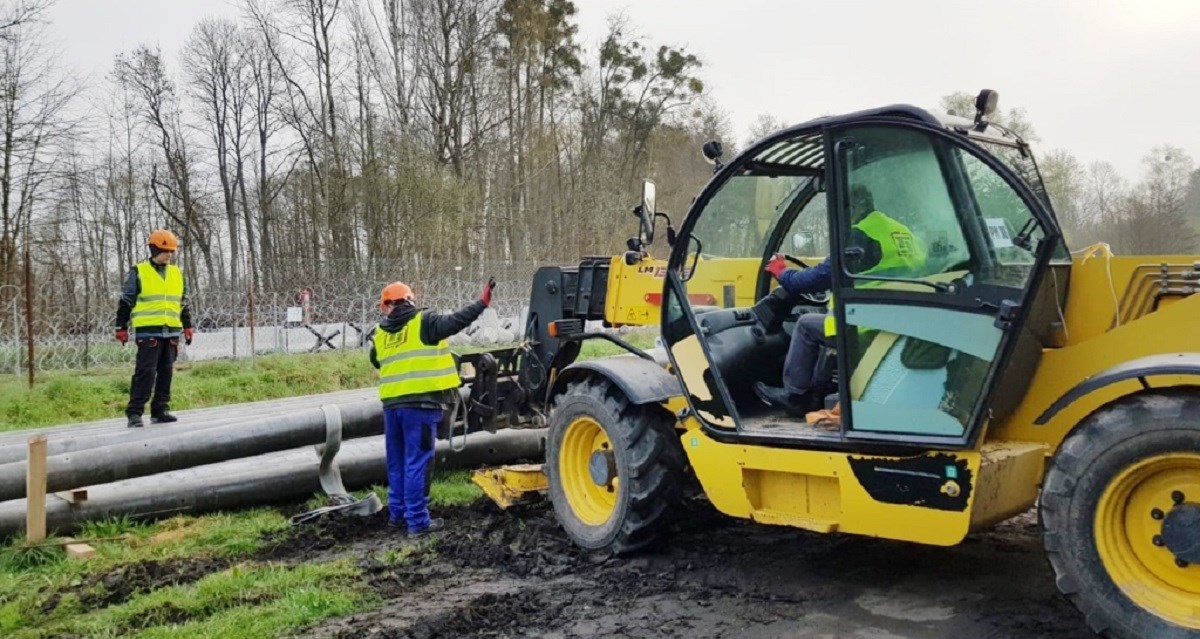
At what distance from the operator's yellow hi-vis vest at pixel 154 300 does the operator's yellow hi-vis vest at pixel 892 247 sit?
664 centimetres

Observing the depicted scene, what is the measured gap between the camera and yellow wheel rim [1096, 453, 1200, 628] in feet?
12.1

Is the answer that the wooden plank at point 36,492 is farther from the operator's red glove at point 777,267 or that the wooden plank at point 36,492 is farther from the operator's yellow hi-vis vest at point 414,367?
the operator's red glove at point 777,267

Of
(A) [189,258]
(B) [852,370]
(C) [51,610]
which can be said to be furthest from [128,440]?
(A) [189,258]

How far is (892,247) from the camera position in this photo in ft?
14.8

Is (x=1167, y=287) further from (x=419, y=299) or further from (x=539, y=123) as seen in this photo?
(x=539, y=123)

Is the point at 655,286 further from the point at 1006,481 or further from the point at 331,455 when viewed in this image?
the point at 331,455

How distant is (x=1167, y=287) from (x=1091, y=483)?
1.08m

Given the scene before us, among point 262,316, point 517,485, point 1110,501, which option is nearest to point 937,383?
point 1110,501

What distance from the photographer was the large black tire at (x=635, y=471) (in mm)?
5582

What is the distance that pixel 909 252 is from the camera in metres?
4.46

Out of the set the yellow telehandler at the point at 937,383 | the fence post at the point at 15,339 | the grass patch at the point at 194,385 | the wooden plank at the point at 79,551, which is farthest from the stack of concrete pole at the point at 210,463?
the fence post at the point at 15,339

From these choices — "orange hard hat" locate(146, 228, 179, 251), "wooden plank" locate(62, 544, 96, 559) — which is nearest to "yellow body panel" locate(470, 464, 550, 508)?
"wooden plank" locate(62, 544, 96, 559)

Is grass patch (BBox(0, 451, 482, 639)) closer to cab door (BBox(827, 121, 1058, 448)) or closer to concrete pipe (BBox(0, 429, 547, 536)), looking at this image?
A: concrete pipe (BBox(0, 429, 547, 536))

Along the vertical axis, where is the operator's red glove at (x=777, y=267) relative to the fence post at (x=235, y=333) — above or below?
above
